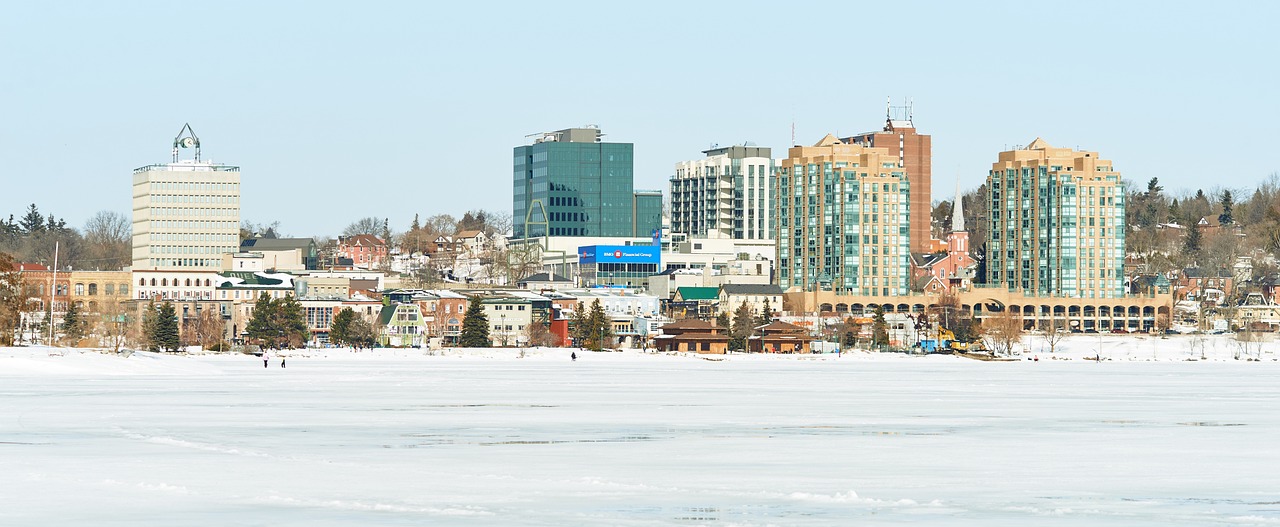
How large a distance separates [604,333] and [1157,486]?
132 meters

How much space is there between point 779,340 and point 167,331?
55.2 m

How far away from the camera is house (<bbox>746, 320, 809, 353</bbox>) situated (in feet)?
530

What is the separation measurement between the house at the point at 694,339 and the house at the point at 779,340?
10.4 feet

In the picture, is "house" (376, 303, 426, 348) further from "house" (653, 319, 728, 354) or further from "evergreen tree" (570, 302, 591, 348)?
"house" (653, 319, 728, 354)

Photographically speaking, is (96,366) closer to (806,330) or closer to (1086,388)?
(1086,388)

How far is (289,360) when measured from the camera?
120 m

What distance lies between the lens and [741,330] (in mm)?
166875

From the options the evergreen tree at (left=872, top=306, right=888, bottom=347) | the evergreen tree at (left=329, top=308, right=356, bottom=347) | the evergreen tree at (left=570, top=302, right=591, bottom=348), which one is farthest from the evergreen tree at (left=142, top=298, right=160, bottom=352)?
the evergreen tree at (left=872, top=306, right=888, bottom=347)

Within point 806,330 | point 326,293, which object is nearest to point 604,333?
point 806,330

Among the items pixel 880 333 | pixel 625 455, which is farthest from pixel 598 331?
pixel 625 455

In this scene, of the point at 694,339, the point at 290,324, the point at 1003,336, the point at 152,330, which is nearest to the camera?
the point at 152,330

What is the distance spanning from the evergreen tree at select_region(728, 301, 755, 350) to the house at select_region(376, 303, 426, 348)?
98.5 feet

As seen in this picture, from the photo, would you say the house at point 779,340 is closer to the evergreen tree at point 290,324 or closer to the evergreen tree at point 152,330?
the evergreen tree at point 290,324

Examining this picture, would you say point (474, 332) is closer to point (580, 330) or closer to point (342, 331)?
point (342, 331)
